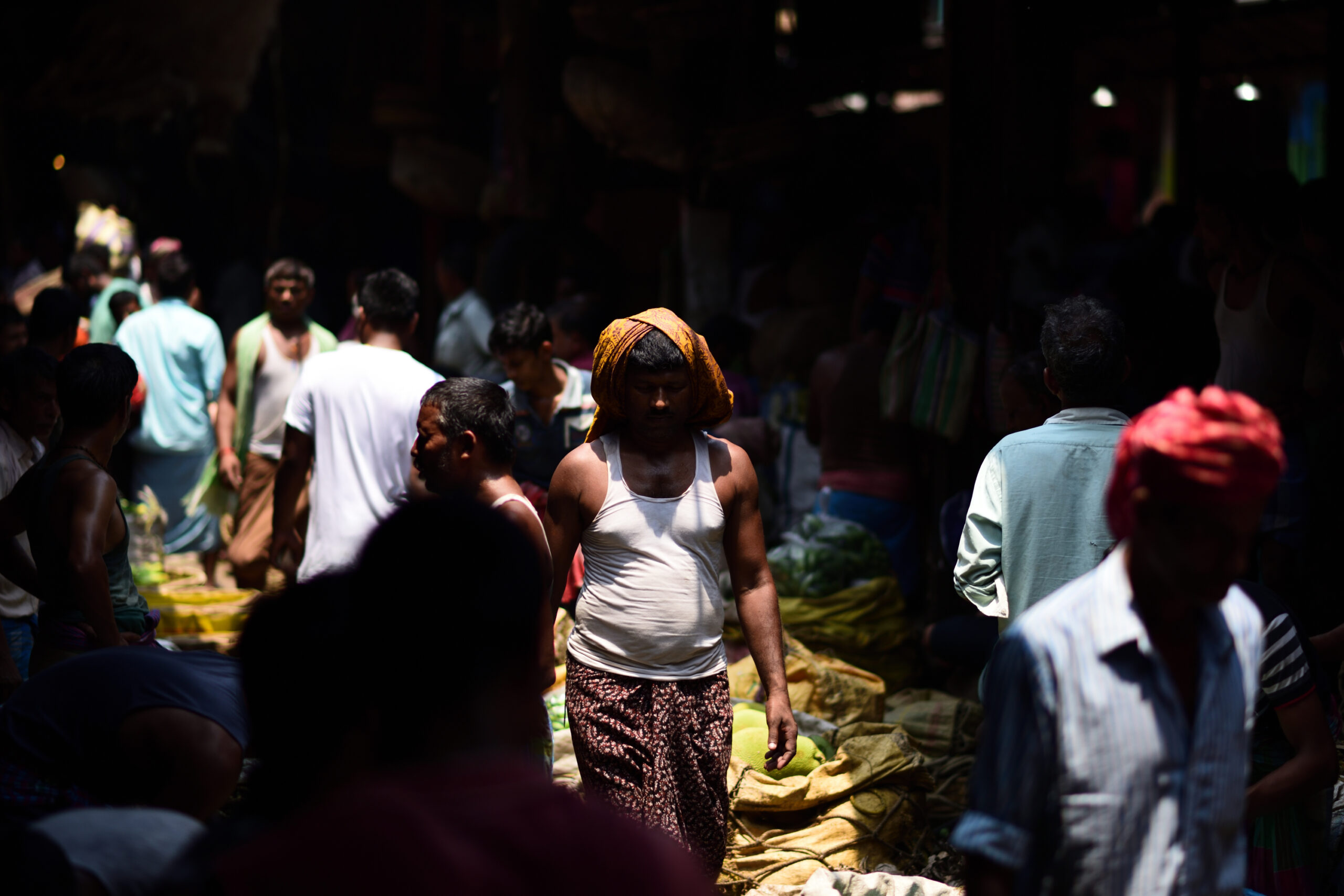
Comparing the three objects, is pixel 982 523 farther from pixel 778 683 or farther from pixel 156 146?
pixel 156 146

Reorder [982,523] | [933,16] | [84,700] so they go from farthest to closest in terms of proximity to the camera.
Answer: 1. [933,16]
2. [982,523]
3. [84,700]

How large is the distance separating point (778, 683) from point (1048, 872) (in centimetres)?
161

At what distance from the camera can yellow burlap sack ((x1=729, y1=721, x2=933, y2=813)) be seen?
14.7 ft

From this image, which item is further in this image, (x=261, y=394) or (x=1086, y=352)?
(x=261, y=394)

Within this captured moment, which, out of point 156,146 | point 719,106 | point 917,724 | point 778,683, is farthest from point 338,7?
point 778,683

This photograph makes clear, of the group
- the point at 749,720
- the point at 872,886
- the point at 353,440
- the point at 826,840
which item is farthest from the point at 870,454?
the point at 872,886

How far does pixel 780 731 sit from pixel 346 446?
222 cm

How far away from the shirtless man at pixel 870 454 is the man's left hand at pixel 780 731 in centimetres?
305

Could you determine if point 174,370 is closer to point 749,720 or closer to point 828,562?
point 828,562

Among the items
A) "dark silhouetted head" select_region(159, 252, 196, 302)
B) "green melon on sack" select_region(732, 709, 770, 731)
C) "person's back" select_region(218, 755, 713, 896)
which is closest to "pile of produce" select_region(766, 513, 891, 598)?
"green melon on sack" select_region(732, 709, 770, 731)

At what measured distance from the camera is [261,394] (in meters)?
6.98

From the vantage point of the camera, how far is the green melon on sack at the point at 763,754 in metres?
4.66

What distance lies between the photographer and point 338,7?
1255cm

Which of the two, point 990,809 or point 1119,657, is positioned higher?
point 1119,657
